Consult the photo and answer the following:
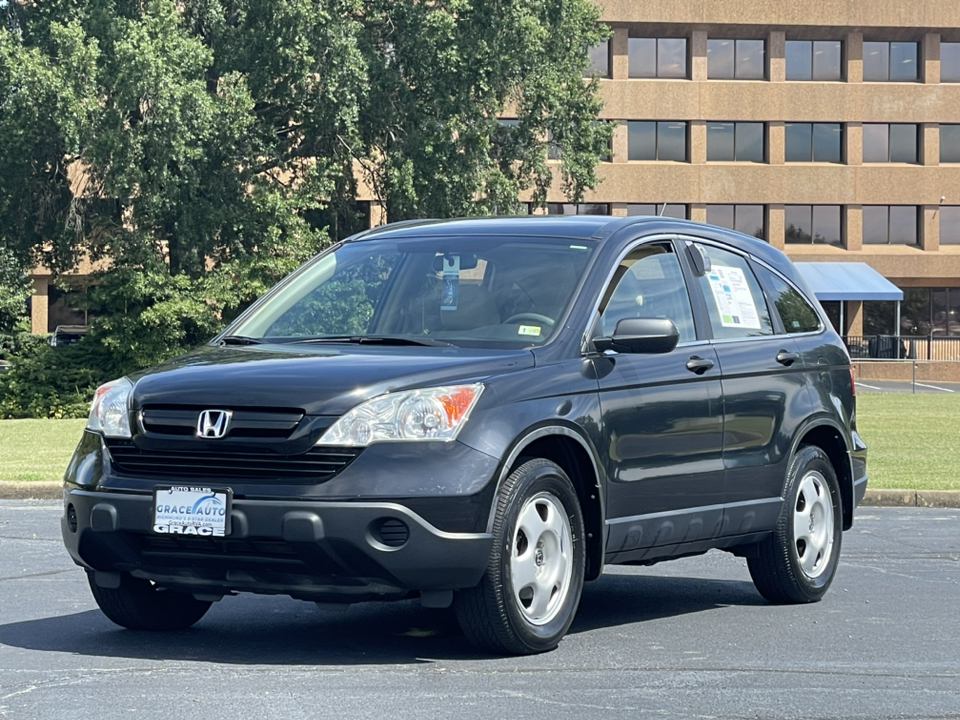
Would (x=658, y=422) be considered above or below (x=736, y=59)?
below

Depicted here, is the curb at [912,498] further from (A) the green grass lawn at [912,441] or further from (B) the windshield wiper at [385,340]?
(B) the windshield wiper at [385,340]

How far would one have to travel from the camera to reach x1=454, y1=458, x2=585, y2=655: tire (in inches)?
248

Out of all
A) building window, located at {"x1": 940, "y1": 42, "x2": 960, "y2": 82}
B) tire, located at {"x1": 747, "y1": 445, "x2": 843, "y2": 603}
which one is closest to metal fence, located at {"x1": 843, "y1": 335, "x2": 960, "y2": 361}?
building window, located at {"x1": 940, "y1": 42, "x2": 960, "y2": 82}

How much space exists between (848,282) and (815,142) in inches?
294

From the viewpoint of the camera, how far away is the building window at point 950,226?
221 feet

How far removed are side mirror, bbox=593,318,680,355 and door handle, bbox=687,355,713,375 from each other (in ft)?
1.91

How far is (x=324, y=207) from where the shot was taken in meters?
39.2

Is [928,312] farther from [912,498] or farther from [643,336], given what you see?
[643,336]

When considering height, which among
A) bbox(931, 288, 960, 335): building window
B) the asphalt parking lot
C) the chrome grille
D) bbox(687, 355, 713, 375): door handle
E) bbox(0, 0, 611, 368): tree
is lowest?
bbox(931, 288, 960, 335): building window

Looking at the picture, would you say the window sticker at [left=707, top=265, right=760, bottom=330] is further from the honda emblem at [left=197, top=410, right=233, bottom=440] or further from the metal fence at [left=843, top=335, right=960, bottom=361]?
the metal fence at [left=843, top=335, right=960, bottom=361]

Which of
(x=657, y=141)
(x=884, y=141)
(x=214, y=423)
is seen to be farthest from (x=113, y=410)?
(x=884, y=141)

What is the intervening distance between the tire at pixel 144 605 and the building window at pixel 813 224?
2418 inches

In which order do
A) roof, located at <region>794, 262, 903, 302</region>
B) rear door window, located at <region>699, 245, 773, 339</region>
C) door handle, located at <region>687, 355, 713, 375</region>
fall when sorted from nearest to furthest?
door handle, located at <region>687, 355, 713, 375</region>
rear door window, located at <region>699, 245, 773, 339</region>
roof, located at <region>794, 262, 903, 302</region>

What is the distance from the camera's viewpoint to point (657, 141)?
6644 centimetres
